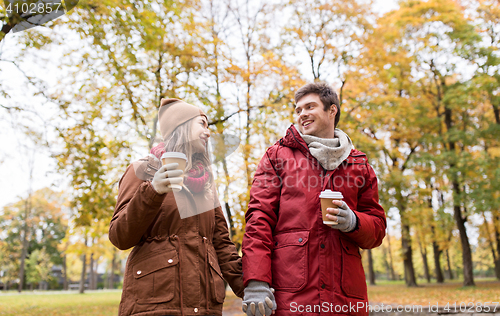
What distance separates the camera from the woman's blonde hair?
244cm

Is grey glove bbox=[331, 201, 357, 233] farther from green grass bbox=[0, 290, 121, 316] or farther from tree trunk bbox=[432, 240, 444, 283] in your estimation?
tree trunk bbox=[432, 240, 444, 283]

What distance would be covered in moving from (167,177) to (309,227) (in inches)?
39.5

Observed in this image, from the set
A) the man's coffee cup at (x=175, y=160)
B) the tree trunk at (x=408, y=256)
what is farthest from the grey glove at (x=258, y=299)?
the tree trunk at (x=408, y=256)

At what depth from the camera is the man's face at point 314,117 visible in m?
2.76

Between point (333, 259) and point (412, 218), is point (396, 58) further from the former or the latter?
point (333, 259)

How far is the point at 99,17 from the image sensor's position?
7879mm

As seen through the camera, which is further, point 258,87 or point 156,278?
point 258,87

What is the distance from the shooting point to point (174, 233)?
2.28m

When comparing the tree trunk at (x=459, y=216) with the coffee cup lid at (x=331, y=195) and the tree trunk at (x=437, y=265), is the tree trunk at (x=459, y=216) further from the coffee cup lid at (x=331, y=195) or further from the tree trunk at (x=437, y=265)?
the coffee cup lid at (x=331, y=195)

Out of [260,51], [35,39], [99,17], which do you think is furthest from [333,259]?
[260,51]

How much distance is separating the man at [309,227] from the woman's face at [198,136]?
1.60ft

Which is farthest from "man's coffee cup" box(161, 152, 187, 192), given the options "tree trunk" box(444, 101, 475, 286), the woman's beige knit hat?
"tree trunk" box(444, 101, 475, 286)

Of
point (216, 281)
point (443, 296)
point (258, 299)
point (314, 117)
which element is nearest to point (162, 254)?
point (216, 281)

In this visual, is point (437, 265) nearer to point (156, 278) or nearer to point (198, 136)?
point (198, 136)
